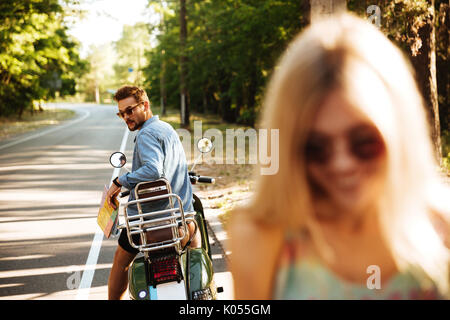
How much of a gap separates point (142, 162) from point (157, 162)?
123 mm

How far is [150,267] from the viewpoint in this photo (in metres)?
2.92

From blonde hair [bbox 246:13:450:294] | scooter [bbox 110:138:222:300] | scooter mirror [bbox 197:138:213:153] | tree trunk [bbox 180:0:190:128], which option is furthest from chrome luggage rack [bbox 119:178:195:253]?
tree trunk [bbox 180:0:190:128]

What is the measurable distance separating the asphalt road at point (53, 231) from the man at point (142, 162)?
5.63ft

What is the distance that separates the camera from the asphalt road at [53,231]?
16.8ft

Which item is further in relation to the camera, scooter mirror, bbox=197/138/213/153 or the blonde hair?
scooter mirror, bbox=197/138/213/153

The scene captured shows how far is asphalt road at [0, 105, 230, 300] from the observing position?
5.12 m

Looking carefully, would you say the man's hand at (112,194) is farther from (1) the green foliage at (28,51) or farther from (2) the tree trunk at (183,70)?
(2) the tree trunk at (183,70)

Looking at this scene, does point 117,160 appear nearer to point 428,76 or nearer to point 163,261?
point 163,261

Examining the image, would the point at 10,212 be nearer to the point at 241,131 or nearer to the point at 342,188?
the point at 342,188

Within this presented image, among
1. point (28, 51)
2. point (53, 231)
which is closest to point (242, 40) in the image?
point (28, 51)

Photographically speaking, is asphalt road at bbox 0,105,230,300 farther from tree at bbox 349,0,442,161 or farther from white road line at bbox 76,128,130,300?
tree at bbox 349,0,442,161

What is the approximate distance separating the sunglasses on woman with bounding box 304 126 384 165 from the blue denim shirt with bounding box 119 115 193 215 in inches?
81.8

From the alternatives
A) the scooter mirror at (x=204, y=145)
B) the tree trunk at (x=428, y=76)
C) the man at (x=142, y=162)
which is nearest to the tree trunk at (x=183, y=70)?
the tree trunk at (x=428, y=76)

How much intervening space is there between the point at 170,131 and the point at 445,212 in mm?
2309
